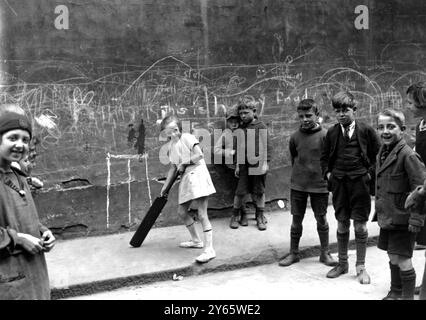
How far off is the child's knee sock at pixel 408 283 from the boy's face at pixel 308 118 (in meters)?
1.86

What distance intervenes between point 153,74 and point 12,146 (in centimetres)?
376

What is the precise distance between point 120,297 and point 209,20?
3735 mm

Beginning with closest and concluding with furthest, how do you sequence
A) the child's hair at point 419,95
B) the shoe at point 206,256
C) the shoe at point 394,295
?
the child's hair at point 419,95, the shoe at point 394,295, the shoe at point 206,256

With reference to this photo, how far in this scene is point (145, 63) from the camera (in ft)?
21.5

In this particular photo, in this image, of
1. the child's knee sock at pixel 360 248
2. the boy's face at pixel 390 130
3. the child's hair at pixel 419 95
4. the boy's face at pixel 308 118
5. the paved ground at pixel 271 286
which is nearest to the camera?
the child's hair at pixel 419 95

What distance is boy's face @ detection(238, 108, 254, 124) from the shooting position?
264 inches

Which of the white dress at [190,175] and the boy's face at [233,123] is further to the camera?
the boy's face at [233,123]

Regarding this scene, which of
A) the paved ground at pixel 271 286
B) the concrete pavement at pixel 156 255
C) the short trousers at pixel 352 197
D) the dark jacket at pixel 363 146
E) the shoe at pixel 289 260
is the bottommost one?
the paved ground at pixel 271 286

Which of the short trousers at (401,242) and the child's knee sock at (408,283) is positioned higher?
the short trousers at (401,242)

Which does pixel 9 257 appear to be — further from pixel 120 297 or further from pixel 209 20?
pixel 209 20

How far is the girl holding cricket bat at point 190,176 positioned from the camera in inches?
→ 221

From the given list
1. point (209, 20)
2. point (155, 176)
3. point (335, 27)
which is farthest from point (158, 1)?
point (335, 27)

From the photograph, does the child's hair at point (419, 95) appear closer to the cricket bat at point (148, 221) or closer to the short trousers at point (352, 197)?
the short trousers at point (352, 197)

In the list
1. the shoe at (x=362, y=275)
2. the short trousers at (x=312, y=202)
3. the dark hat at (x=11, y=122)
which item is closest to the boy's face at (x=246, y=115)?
the short trousers at (x=312, y=202)
